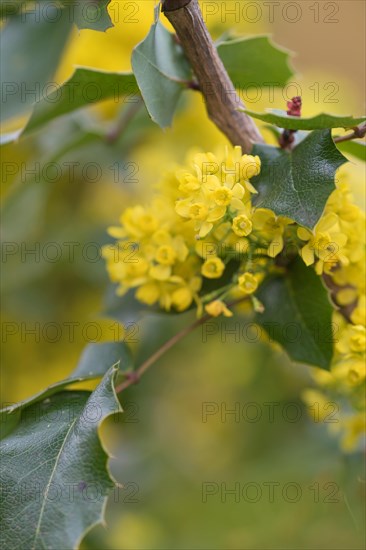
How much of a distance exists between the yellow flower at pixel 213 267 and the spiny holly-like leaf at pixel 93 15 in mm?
253

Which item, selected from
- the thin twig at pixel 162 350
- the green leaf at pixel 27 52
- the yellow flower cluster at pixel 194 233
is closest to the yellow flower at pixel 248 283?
the yellow flower cluster at pixel 194 233

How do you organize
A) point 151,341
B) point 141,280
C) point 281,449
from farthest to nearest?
point 281,449 < point 151,341 < point 141,280

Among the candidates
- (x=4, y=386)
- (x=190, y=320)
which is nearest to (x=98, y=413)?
(x=190, y=320)

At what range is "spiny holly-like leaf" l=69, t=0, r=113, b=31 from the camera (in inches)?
27.5

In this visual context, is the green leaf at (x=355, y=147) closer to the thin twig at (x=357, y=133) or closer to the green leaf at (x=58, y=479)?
the thin twig at (x=357, y=133)

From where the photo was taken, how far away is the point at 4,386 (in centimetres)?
136

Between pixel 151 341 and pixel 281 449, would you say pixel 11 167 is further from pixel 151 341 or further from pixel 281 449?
pixel 281 449

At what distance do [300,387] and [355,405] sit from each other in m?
0.46

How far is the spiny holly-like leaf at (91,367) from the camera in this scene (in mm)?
738

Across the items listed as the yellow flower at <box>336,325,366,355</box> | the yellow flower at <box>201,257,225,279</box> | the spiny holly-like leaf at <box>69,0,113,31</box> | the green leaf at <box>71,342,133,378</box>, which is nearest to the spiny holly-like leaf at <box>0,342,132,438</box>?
the green leaf at <box>71,342,133,378</box>

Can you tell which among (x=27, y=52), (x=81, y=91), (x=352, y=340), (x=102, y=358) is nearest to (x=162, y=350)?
(x=102, y=358)

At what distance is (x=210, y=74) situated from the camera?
2.42ft

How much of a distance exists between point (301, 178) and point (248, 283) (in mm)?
120

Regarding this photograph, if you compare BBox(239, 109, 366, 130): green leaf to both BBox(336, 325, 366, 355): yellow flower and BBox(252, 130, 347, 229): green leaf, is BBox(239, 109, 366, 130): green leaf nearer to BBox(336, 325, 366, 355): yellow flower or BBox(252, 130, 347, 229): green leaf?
BBox(252, 130, 347, 229): green leaf
